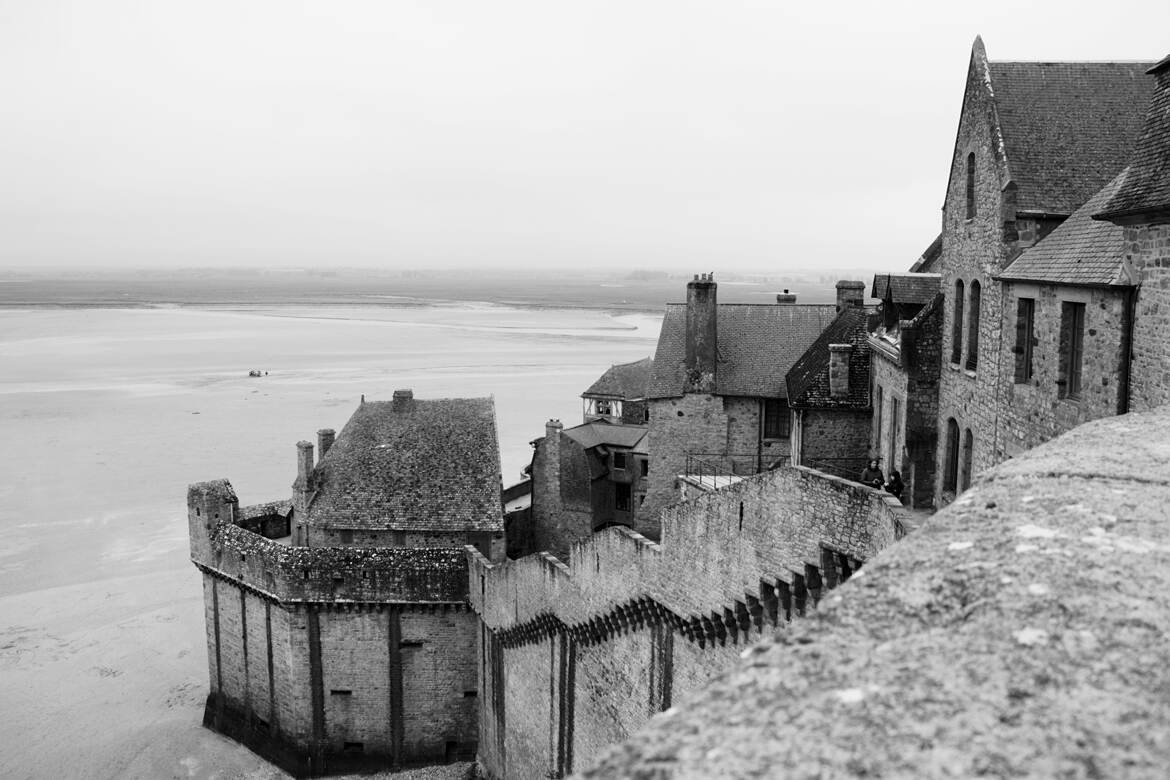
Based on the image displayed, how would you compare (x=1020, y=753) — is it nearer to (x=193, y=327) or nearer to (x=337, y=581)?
(x=337, y=581)

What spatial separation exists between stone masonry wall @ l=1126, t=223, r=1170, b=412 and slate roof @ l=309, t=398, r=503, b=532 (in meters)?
20.5

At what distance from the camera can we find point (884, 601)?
477cm

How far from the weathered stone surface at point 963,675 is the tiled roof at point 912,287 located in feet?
66.0

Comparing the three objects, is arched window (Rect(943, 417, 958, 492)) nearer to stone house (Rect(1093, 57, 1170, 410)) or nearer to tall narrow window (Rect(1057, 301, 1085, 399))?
tall narrow window (Rect(1057, 301, 1085, 399))

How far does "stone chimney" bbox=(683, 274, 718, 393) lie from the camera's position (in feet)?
115

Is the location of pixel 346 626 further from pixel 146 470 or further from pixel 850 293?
pixel 146 470

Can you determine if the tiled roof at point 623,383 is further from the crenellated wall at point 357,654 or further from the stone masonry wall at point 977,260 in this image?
the stone masonry wall at point 977,260

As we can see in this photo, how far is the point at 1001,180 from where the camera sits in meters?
18.7

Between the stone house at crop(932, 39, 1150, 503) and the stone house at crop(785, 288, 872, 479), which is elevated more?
the stone house at crop(932, 39, 1150, 503)

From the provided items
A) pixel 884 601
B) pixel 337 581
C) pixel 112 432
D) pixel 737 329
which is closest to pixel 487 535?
pixel 337 581

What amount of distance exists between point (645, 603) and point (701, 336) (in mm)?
19162

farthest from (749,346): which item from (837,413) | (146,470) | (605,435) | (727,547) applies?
(146,470)

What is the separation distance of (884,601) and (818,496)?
867 cm

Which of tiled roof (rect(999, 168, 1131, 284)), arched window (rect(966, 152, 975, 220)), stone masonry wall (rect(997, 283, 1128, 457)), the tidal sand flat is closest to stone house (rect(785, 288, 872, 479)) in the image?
arched window (rect(966, 152, 975, 220))
